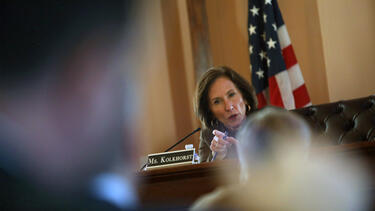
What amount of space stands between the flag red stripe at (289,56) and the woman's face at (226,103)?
990 millimetres

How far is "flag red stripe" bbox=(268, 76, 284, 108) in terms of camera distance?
307cm

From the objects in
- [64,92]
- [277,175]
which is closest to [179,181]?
[277,175]

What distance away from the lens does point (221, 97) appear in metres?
2.23

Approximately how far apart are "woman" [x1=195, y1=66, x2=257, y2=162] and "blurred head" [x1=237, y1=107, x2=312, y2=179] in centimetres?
166

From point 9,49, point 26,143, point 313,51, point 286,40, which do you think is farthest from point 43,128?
point 313,51

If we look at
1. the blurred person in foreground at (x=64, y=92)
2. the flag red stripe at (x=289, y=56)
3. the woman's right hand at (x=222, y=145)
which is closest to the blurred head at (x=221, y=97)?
the woman's right hand at (x=222, y=145)

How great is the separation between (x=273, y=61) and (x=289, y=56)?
13cm

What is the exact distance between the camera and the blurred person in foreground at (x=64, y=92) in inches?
102

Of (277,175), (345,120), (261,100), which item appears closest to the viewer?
(277,175)

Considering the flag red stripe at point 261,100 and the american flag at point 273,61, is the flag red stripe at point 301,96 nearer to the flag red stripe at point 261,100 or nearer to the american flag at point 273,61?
the american flag at point 273,61

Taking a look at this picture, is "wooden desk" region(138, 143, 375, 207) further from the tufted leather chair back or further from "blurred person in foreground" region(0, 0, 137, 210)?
the tufted leather chair back

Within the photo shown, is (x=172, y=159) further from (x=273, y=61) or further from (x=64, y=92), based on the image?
(x=273, y=61)

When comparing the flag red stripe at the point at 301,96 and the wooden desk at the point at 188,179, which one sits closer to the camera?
the wooden desk at the point at 188,179

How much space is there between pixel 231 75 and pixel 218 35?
126 centimetres
